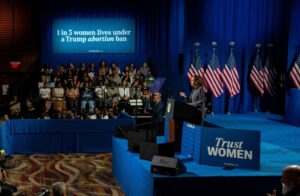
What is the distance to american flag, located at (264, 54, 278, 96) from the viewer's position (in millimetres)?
14617

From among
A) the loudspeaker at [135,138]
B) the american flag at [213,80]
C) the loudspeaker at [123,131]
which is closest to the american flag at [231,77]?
the american flag at [213,80]

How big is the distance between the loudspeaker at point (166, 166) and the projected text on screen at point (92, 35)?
11470 mm

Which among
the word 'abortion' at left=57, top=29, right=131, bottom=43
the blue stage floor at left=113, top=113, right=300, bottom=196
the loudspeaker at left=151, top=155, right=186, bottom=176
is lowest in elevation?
the blue stage floor at left=113, top=113, right=300, bottom=196

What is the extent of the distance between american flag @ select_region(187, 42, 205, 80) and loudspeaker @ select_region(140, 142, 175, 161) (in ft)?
26.4

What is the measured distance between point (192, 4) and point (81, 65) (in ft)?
13.8

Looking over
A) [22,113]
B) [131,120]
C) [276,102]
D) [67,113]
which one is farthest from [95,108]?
[276,102]

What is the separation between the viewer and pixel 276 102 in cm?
1498

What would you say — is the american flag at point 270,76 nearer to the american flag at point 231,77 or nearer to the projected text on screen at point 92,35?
the american flag at point 231,77

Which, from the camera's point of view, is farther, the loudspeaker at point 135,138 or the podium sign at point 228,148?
the loudspeaker at point 135,138

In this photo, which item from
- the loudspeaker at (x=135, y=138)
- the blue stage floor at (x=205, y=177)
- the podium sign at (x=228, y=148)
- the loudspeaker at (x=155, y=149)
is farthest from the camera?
the loudspeaker at (x=135, y=138)

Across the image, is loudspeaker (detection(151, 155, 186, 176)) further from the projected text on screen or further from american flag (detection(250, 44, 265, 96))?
the projected text on screen

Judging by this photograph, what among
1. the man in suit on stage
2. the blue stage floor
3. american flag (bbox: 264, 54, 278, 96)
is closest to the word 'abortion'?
american flag (bbox: 264, 54, 278, 96)

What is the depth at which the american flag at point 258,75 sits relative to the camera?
14.7 m

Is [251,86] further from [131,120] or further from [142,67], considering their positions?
[131,120]
